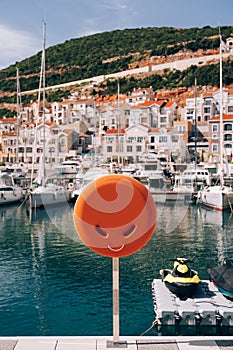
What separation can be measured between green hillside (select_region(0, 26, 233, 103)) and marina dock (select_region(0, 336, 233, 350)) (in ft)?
291

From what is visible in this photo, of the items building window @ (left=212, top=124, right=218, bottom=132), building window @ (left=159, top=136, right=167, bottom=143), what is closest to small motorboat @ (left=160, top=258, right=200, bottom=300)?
building window @ (left=212, top=124, right=218, bottom=132)

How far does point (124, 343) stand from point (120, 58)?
126834 millimetres

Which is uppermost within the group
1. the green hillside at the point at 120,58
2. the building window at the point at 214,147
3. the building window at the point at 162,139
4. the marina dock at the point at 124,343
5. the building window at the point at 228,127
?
the green hillside at the point at 120,58

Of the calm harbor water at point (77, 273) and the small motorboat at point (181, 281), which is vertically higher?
the small motorboat at point (181, 281)

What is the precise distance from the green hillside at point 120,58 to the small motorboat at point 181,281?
85.2m

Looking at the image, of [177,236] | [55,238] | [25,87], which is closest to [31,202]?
[55,238]

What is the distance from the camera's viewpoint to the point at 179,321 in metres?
9.30

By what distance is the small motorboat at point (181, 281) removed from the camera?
397 inches

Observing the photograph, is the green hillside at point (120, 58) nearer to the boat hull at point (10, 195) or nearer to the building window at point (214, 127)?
the building window at point (214, 127)

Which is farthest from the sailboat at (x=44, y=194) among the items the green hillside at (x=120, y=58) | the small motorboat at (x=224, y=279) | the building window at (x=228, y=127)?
the green hillside at (x=120, y=58)

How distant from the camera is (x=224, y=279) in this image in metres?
10.5

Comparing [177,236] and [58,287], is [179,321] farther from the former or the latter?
[177,236]

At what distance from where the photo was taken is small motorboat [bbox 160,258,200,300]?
10.1 meters

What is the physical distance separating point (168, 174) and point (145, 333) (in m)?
42.8
